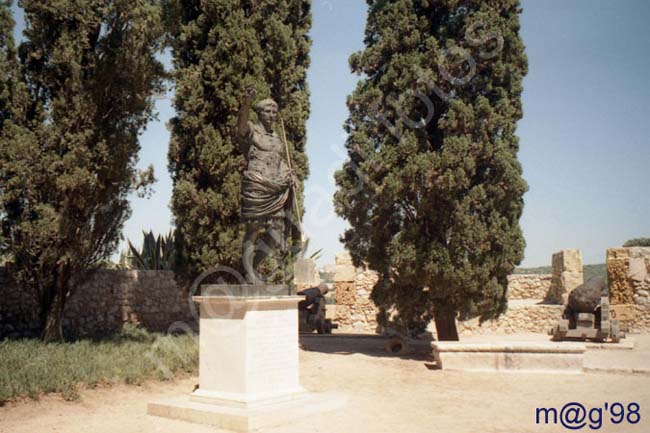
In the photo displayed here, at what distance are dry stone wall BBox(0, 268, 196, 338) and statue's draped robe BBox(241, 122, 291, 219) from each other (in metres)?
6.42

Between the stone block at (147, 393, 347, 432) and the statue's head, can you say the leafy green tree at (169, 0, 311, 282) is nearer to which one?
the statue's head

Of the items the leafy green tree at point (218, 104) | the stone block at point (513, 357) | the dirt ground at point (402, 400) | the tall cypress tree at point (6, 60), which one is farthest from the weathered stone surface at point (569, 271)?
the tall cypress tree at point (6, 60)

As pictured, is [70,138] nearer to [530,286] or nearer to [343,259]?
[343,259]

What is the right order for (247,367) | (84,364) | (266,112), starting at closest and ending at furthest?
1. (247,367)
2. (266,112)
3. (84,364)

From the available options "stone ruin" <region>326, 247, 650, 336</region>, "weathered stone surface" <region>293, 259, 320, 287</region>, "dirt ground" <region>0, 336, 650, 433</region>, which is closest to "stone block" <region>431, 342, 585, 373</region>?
"dirt ground" <region>0, 336, 650, 433</region>

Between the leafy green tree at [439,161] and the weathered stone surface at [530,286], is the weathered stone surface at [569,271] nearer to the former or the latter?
the weathered stone surface at [530,286]

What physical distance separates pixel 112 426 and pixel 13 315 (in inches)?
287

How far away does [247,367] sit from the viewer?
615 cm

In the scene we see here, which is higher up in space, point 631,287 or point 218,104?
point 218,104

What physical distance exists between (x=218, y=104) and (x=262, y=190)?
19.7 feet

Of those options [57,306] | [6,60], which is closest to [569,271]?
[57,306]

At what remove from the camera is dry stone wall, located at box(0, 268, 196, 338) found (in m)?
12.1

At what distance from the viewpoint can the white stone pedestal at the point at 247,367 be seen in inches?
241

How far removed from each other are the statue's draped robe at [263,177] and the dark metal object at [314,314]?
28.7 feet
